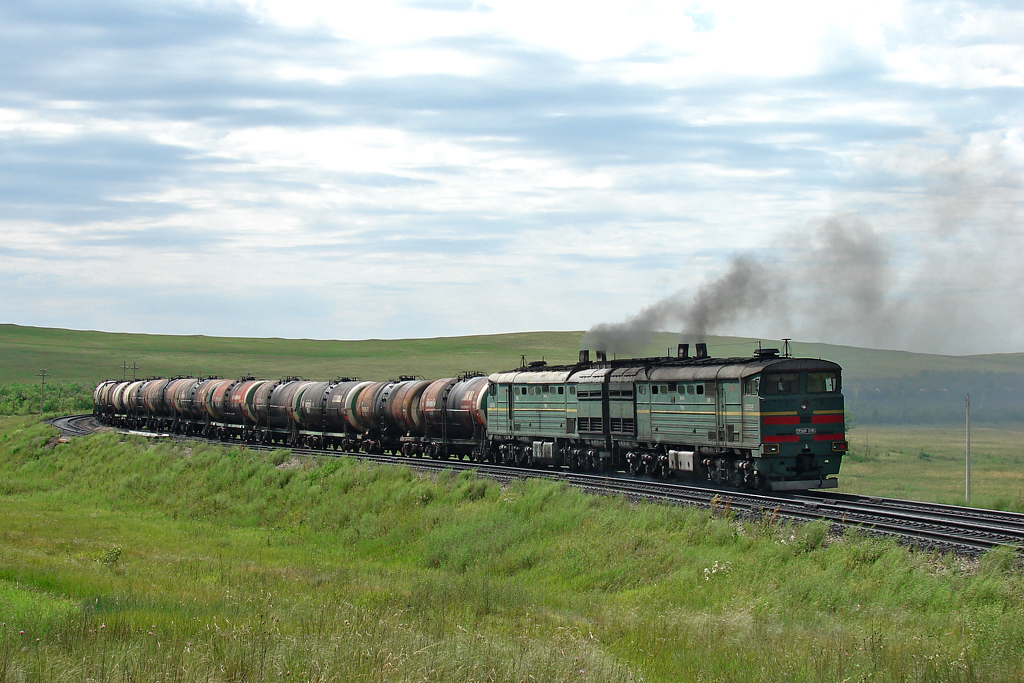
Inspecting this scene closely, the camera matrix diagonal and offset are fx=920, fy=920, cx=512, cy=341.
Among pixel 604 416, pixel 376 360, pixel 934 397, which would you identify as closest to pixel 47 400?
pixel 376 360

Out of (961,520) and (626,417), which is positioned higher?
(626,417)

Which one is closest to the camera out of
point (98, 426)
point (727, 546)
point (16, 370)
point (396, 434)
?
point (727, 546)

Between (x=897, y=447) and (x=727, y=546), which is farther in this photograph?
(x=897, y=447)

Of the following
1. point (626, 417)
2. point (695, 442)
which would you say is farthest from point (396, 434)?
point (695, 442)

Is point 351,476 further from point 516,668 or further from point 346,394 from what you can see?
point 516,668

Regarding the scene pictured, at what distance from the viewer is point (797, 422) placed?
1035 inches

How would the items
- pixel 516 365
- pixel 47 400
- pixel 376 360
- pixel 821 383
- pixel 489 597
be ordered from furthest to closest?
1. pixel 376 360
2. pixel 516 365
3. pixel 47 400
4. pixel 821 383
5. pixel 489 597

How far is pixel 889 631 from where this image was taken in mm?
13148

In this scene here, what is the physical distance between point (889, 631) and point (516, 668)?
580cm

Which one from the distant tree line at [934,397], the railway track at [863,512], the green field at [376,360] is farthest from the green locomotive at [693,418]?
the green field at [376,360]

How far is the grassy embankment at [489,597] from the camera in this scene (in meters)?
11.1

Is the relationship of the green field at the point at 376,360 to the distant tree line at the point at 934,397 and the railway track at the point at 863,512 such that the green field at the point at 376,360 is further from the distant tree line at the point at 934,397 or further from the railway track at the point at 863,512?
the railway track at the point at 863,512

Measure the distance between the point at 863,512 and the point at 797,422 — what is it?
13.5ft

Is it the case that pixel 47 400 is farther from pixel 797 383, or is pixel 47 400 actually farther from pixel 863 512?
pixel 863 512
